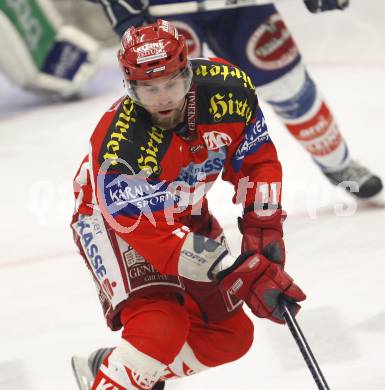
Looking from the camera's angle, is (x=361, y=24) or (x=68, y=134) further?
(x=361, y=24)

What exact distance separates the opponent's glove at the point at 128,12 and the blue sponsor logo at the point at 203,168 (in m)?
1.03

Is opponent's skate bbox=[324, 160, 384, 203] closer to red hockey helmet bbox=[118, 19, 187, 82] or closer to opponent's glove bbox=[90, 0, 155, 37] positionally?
opponent's glove bbox=[90, 0, 155, 37]

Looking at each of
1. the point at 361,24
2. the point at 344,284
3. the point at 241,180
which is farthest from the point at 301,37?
the point at 241,180

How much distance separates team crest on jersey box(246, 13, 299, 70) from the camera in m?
3.44

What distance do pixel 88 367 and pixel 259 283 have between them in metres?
0.70

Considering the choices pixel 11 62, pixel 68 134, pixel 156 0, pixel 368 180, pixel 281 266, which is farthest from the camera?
pixel 11 62

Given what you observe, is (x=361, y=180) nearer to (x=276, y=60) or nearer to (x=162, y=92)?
(x=276, y=60)

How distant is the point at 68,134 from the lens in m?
4.67

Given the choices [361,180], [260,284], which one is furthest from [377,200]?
[260,284]

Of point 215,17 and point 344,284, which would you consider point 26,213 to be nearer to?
point 215,17

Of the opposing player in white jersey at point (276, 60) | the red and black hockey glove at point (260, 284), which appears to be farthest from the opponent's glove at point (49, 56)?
the red and black hockey glove at point (260, 284)

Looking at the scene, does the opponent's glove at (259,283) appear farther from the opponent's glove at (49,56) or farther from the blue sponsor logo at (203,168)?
the opponent's glove at (49,56)

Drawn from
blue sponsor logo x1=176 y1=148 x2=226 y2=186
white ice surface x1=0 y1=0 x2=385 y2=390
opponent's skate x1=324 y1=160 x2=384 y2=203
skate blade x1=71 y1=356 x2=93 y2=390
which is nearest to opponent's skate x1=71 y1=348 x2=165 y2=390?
skate blade x1=71 y1=356 x2=93 y2=390

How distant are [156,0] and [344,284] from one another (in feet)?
3.57
